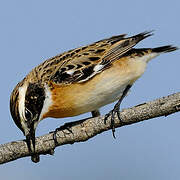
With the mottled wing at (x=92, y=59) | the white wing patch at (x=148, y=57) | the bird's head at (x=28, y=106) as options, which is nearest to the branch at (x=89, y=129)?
the bird's head at (x=28, y=106)

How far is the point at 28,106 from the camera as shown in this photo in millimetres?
7344

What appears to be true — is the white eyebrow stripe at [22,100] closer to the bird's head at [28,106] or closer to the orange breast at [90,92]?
the bird's head at [28,106]

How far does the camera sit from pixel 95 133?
6.57 m

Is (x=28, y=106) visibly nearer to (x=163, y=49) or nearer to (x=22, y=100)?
(x=22, y=100)

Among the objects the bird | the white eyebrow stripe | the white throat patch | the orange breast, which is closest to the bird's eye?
the bird

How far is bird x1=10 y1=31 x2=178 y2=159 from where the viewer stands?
24.2 ft

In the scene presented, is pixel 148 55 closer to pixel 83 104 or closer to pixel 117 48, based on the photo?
pixel 117 48

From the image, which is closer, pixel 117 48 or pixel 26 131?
pixel 26 131

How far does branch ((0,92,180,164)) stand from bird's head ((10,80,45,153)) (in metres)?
0.19

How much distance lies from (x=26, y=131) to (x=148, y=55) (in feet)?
10.6

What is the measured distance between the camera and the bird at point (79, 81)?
7383mm

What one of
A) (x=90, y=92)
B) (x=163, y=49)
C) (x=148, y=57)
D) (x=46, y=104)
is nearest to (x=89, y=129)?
(x=90, y=92)

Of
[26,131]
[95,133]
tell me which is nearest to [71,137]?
[95,133]

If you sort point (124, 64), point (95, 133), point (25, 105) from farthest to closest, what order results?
point (124, 64) < point (25, 105) < point (95, 133)
